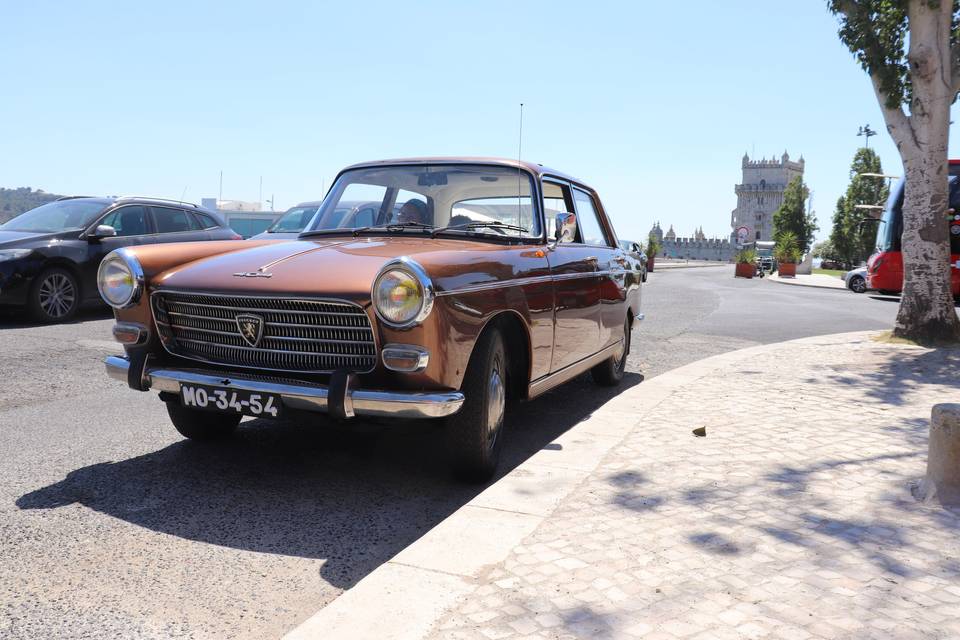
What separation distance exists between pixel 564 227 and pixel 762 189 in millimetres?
172361

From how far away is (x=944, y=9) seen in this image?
9.23m

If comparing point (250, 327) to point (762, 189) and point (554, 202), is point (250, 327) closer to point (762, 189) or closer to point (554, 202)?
point (554, 202)

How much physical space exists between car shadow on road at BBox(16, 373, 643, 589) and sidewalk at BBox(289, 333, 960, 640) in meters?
0.34

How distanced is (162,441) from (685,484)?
119 inches

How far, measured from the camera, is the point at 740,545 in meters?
3.17

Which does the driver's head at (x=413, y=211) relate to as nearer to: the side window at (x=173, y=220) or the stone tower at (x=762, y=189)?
the side window at (x=173, y=220)

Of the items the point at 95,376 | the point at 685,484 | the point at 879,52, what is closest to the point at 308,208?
the point at 95,376

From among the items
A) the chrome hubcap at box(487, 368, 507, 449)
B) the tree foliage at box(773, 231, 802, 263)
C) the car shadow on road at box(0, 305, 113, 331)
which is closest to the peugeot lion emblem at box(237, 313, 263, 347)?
the chrome hubcap at box(487, 368, 507, 449)

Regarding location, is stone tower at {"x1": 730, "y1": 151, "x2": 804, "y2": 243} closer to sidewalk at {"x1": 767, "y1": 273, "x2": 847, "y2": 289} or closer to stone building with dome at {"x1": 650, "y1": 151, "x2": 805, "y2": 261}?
stone building with dome at {"x1": 650, "y1": 151, "x2": 805, "y2": 261}

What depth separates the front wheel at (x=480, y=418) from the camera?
12.8 ft

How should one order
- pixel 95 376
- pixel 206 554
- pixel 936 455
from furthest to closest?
pixel 95 376
pixel 936 455
pixel 206 554

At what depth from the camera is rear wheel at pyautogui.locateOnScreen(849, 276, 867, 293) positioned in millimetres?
28625

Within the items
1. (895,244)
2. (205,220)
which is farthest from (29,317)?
(895,244)

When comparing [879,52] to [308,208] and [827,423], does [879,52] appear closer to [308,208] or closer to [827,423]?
[827,423]
